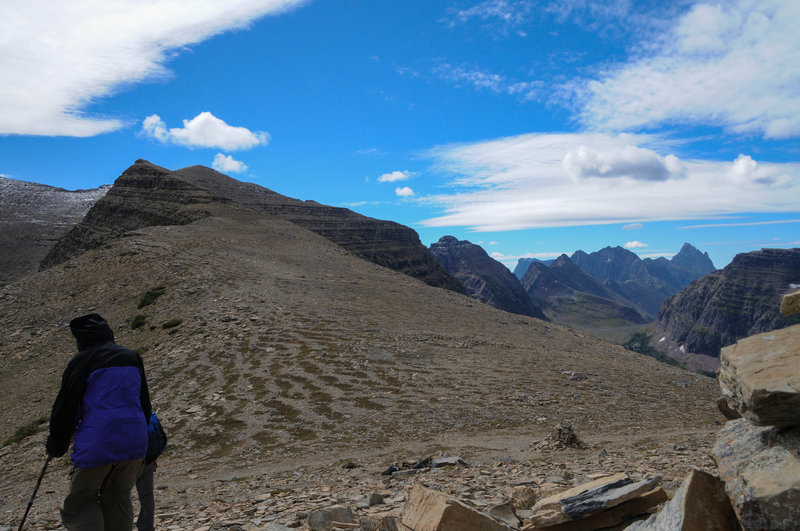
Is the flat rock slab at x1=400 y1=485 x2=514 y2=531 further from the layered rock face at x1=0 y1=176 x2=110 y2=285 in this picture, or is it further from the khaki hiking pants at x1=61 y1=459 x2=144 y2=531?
the layered rock face at x1=0 y1=176 x2=110 y2=285

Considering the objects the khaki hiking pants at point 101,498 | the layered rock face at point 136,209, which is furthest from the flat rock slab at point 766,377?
the layered rock face at point 136,209

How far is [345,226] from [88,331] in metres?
129

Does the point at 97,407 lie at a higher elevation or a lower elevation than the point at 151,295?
higher

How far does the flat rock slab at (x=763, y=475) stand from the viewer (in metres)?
4.60

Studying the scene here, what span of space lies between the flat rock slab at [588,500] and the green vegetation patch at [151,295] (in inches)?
1225

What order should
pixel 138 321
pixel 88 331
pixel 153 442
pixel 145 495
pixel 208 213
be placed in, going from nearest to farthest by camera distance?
1. pixel 88 331
2. pixel 153 442
3. pixel 145 495
4. pixel 138 321
5. pixel 208 213

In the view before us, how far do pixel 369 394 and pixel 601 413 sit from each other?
28.8 feet

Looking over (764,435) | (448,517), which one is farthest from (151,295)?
(764,435)

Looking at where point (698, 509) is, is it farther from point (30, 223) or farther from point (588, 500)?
point (30, 223)

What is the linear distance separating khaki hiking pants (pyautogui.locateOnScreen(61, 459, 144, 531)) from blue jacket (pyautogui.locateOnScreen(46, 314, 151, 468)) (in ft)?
0.66

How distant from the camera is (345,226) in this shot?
134250 mm

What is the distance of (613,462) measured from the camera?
10586 millimetres

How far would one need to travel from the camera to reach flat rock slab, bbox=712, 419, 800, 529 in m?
4.60

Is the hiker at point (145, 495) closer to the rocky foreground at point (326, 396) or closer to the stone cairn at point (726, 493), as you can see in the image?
the rocky foreground at point (326, 396)
